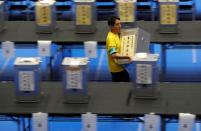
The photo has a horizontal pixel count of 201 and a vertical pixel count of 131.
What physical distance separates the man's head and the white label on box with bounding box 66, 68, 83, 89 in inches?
63.8

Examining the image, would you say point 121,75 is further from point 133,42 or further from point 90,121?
point 90,121

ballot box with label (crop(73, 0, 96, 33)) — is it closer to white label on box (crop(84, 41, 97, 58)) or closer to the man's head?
white label on box (crop(84, 41, 97, 58))

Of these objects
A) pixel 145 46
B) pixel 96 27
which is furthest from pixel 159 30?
pixel 145 46

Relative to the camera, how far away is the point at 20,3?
12883 mm

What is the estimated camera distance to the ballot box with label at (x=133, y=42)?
7645mm

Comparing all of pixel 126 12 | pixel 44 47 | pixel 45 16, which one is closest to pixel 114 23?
pixel 44 47

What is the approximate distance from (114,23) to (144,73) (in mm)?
1646

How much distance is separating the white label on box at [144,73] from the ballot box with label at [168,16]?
2.79 meters

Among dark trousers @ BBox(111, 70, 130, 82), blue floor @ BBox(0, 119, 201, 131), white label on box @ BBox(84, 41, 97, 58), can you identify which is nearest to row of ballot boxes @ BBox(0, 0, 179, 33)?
white label on box @ BBox(84, 41, 97, 58)

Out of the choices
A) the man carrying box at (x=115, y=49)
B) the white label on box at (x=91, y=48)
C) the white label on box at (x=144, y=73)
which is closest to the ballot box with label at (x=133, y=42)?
the man carrying box at (x=115, y=49)

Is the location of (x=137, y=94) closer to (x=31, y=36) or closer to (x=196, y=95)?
(x=196, y=95)

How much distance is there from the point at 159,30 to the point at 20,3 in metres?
4.47

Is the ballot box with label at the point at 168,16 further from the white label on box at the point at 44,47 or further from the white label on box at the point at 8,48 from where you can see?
the white label on box at the point at 8,48

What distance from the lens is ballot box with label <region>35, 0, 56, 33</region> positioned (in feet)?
30.2
